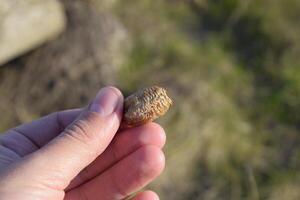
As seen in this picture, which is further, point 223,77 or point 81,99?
point 223,77

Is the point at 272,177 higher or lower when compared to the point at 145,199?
lower

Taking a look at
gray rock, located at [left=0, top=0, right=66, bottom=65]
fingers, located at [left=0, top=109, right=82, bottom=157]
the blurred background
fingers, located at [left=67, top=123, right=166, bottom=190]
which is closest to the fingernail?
fingers, located at [left=67, top=123, right=166, bottom=190]

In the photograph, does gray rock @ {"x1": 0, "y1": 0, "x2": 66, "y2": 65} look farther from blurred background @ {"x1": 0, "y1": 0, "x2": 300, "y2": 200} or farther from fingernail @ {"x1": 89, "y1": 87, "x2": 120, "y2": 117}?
fingernail @ {"x1": 89, "y1": 87, "x2": 120, "y2": 117}

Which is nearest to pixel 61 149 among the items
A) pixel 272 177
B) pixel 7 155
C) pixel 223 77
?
pixel 7 155

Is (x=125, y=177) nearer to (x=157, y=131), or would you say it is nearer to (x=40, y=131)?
(x=157, y=131)

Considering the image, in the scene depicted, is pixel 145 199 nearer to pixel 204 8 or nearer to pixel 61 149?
pixel 61 149

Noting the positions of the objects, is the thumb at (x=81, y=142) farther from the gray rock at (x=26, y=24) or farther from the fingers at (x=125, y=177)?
the gray rock at (x=26, y=24)

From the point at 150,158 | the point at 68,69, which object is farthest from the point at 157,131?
the point at 68,69
